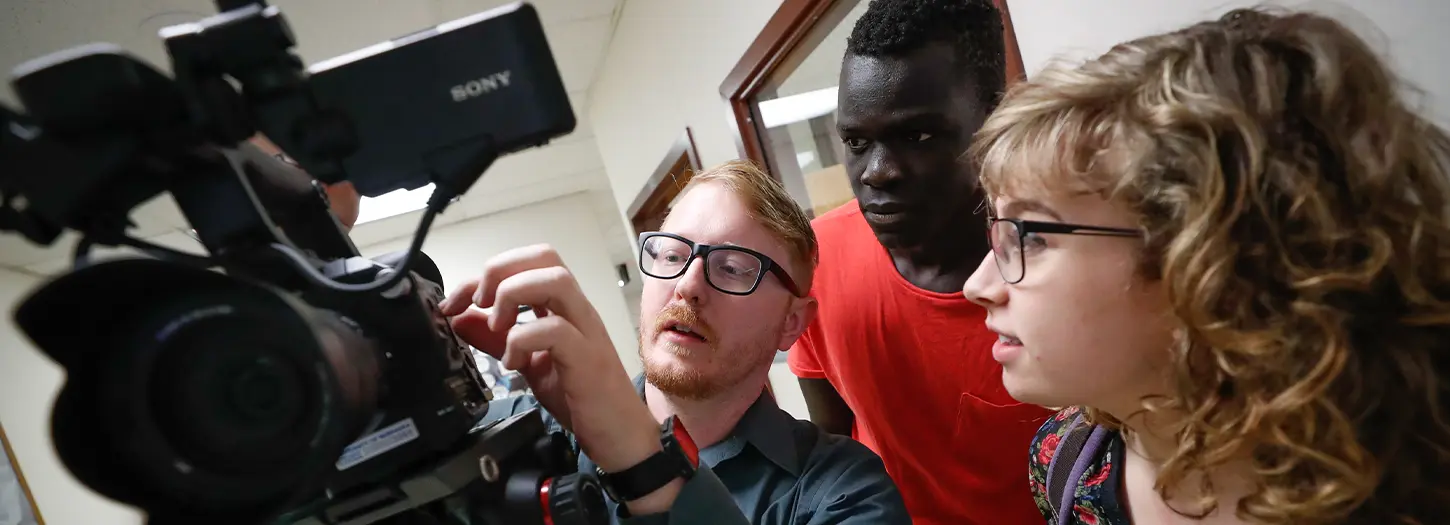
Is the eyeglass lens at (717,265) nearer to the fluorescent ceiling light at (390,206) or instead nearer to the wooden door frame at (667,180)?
the wooden door frame at (667,180)

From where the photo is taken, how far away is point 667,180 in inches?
104

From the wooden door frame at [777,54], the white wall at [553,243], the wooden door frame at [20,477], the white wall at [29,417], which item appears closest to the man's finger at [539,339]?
the wooden door frame at [777,54]

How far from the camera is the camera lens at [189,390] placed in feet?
1.34

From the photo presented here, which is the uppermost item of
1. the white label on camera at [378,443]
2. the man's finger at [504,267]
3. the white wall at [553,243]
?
the man's finger at [504,267]

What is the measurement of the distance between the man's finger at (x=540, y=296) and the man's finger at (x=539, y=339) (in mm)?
20

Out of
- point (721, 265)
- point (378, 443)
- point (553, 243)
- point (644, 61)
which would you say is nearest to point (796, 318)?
point (721, 265)

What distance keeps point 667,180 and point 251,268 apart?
7.25ft

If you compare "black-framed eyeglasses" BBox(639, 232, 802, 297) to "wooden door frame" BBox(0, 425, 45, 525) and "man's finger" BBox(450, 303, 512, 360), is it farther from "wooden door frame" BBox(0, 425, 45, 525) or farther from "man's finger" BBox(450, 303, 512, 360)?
"wooden door frame" BBox(0, 425, 45, 525)

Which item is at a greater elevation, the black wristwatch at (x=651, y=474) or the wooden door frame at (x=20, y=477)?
the black wristwatch at (x=651, y=474)

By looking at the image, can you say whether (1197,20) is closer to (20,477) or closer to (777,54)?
(777,54)

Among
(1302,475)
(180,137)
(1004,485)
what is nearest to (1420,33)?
(1302,475)

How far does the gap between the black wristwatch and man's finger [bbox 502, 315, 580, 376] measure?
0.11m

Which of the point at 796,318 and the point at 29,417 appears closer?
the point at 796,318

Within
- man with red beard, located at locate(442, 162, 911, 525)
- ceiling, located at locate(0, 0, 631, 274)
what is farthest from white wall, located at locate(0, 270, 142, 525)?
man with red beard, located at locate(442, 162, 911, 525)
